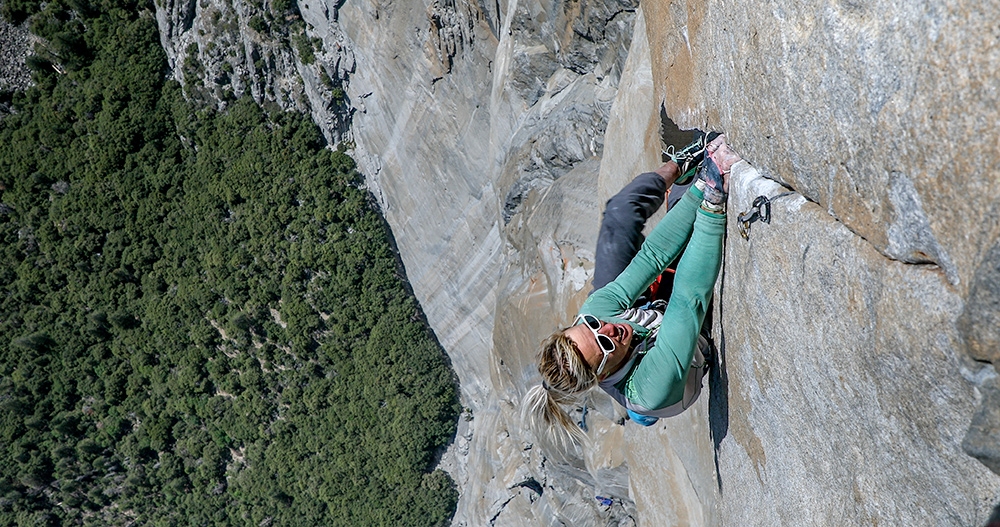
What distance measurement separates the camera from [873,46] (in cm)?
180

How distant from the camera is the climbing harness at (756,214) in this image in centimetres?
260

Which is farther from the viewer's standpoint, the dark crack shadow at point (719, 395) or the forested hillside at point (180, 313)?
the forested hillside at point (180, 313)

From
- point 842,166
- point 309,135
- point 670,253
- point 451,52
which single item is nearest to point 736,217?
point 670,253

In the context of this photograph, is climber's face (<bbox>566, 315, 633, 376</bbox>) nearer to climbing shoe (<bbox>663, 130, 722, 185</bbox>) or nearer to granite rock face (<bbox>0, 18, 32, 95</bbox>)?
climbing shoe (<bbox>663, 130, 722, 185</bbox>)

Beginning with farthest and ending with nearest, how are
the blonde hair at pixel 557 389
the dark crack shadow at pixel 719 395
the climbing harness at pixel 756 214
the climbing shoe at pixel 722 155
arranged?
1. the dark crack shadow at pixel 719 395
2. the climbing shoe at pixel 722 155
3. the blonde hair at pixel 557 389
4. the climbing harness at pixel 756 214

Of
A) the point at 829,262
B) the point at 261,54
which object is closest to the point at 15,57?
the point at 261,54

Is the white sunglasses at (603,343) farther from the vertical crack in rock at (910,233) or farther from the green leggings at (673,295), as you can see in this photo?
the vertical crack in rock at (910,233)

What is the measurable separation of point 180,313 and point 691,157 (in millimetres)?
21700

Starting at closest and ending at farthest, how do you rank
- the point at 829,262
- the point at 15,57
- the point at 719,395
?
1. the point at 829,262
2. the point at 719,395
3. the point at 15,57

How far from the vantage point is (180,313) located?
21578 millimetres

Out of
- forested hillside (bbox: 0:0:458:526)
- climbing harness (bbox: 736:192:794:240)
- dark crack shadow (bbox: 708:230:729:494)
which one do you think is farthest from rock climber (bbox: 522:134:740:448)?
forested hillside (bbox: 0:0:458:526)

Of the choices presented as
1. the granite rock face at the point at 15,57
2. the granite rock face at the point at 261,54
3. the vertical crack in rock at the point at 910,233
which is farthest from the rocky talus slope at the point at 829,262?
the granite rock face at the point at 15,57

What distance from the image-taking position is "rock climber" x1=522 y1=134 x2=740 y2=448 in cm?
279

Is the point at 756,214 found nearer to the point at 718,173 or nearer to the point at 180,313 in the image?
the point at 718,173
